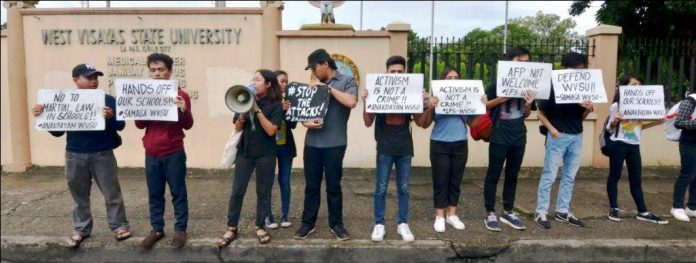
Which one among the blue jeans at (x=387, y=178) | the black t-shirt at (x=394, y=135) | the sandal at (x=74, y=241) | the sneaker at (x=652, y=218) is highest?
the black t-shirt at (x=394, y=135)

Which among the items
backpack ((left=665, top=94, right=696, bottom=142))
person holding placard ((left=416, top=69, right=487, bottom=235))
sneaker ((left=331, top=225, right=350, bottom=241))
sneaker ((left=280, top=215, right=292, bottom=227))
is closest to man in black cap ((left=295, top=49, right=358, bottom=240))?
sneaker ((left=331, top=225, right=350, bottom=241))

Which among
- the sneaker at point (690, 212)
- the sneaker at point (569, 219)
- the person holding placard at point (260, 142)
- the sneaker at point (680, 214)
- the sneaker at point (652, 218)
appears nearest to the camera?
the person holding placard at point (260, 142)

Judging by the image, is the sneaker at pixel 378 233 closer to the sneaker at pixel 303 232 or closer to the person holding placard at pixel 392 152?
the person holding placard at pixel 392 152

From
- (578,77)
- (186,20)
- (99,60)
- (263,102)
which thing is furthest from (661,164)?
(99,60)

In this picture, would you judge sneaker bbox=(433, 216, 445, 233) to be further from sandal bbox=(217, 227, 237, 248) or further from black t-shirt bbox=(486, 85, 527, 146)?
sandal bbox=(217, 227, 237, 248)

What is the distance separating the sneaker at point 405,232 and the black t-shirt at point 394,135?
729 mm

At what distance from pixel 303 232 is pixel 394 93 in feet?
5.22

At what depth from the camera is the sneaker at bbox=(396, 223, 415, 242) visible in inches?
177

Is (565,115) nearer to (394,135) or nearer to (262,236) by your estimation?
(394,135)

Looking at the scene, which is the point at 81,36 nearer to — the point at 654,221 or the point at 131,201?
the point at 131,201

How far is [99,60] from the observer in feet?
25.1

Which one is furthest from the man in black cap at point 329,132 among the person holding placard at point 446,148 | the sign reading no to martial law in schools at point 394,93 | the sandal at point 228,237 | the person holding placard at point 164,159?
the person holding placard at point 164,159

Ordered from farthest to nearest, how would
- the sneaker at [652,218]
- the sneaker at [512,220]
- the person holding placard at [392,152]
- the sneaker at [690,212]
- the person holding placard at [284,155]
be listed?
the sneaker at [690,212] < the sneaker at [652,218] < the sneaker at [512,220] < the person holding placard at [284,155] < the person holding placard at [392,152]

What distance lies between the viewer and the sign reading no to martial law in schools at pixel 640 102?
509 centimetres
